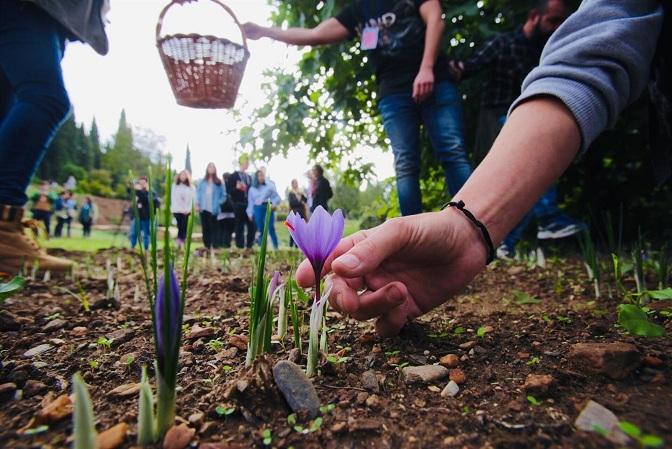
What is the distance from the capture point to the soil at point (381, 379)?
65 cm

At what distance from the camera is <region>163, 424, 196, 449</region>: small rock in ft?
2.03

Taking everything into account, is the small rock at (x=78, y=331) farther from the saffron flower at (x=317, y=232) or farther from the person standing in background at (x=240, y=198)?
the person standing in background at (x=240, y=198)

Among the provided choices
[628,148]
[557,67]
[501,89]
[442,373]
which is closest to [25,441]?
[442,373]

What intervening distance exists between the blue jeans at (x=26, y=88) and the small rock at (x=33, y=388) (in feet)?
4.74

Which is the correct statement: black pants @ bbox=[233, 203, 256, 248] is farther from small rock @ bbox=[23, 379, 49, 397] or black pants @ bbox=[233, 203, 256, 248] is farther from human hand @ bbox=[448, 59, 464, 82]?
small rock @ bbox=[23, 379, 49, 397]

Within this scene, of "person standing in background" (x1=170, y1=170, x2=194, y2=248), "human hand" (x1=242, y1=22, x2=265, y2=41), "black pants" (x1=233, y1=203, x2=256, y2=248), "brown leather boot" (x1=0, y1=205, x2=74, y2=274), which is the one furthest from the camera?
"black pants" (x1=233, y1=203, x2=256, y2=248)

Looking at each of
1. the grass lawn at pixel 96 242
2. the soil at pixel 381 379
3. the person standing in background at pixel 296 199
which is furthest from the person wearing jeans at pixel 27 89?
the person standing in background at pixel 296 199

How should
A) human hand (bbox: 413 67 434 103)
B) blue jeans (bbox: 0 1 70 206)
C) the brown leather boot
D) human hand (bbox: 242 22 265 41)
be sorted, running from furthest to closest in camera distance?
1. human hand (bbox: 242 22 265 41)
2. human hand (bbox: 413 67 434 103)
3. the brown leather boot
4. blue jeans (bbox: 0 1 70 206)

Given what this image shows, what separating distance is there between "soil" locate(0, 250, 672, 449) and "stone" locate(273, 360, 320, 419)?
2 centimetres

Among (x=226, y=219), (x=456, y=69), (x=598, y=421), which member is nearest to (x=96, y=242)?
(x=226, y=219)

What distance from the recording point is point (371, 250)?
86 cm

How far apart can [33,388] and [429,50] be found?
2342mm

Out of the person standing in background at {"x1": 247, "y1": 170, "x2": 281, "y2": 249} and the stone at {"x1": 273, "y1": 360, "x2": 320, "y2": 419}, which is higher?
the person standing in background at {"x1": 247, "y1": 170, "x2": 281, "y2": 249}

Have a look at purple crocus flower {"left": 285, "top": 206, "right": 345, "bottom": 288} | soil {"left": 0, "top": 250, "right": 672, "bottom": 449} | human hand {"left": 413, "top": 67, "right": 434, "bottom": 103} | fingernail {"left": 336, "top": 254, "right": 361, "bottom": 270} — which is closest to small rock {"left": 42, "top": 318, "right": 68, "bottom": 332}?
soil {"left": 0, "top": 250, "right": 672, "bottom": 449}
